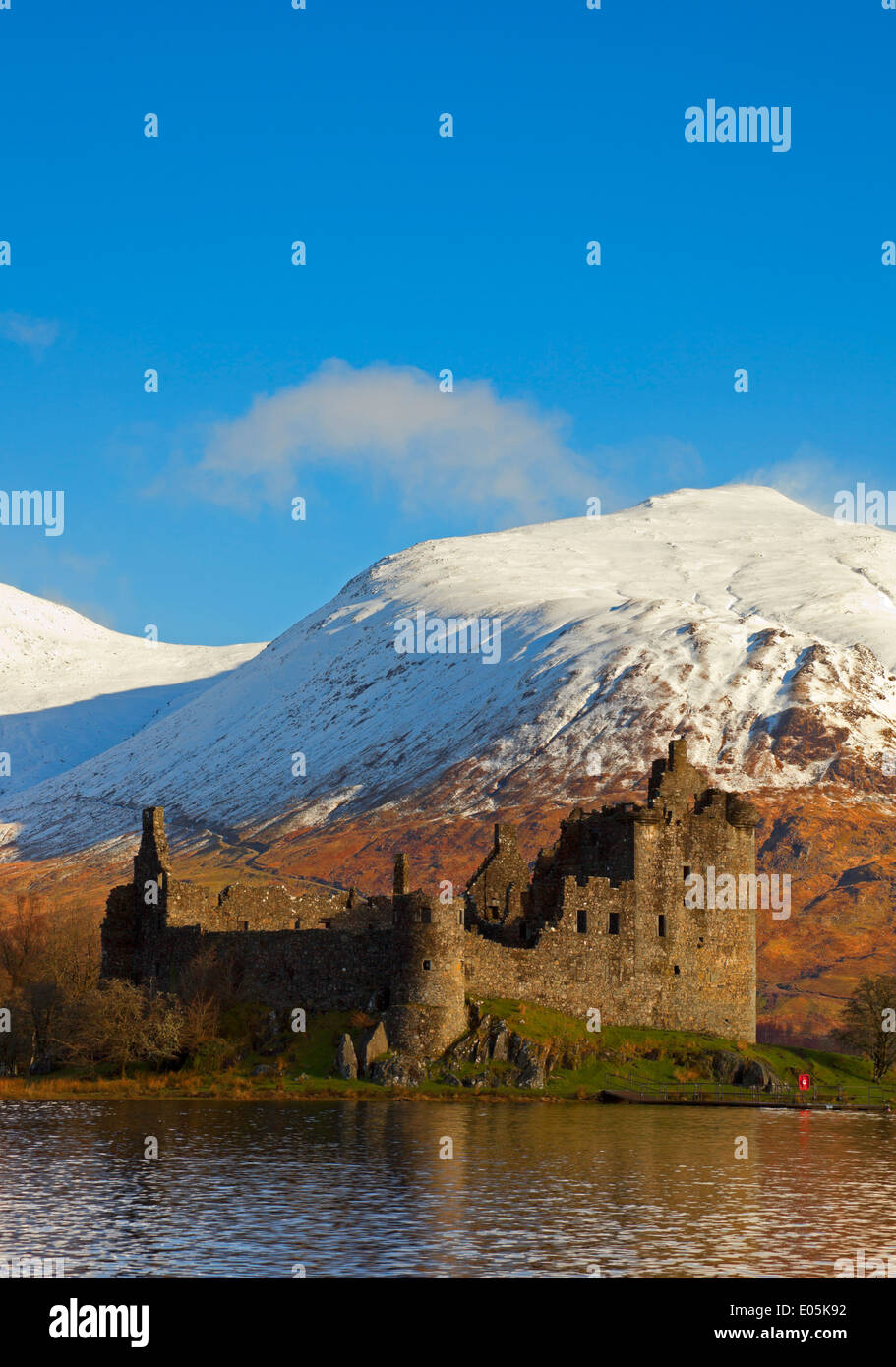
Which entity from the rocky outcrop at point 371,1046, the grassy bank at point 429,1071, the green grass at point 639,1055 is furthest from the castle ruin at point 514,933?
the grassy bank at point 429,1071

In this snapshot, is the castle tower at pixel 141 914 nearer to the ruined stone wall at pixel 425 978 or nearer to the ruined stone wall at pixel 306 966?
the ruined stone wall at pixel 306 966

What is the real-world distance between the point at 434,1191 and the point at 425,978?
25.8 meters

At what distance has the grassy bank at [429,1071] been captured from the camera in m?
73.2

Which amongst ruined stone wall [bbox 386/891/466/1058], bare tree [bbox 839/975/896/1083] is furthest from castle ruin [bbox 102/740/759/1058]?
bare tree [bbox 839/975/896/1083]

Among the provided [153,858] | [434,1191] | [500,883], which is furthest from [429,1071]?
[434,1191]

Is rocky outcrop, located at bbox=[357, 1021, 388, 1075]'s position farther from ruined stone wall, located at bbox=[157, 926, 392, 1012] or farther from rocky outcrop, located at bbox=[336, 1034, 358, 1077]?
ruined stone wall, located at bbox=[157, 926, 392, 1012]

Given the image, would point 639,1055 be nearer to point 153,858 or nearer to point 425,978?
point 425,978

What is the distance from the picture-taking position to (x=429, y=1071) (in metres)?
73.8

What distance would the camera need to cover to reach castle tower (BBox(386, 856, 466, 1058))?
74.4 meters

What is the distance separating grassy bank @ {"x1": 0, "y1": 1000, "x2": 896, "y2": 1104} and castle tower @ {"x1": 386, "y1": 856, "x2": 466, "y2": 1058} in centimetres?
152

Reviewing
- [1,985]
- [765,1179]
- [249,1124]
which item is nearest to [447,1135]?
[249,1124]
